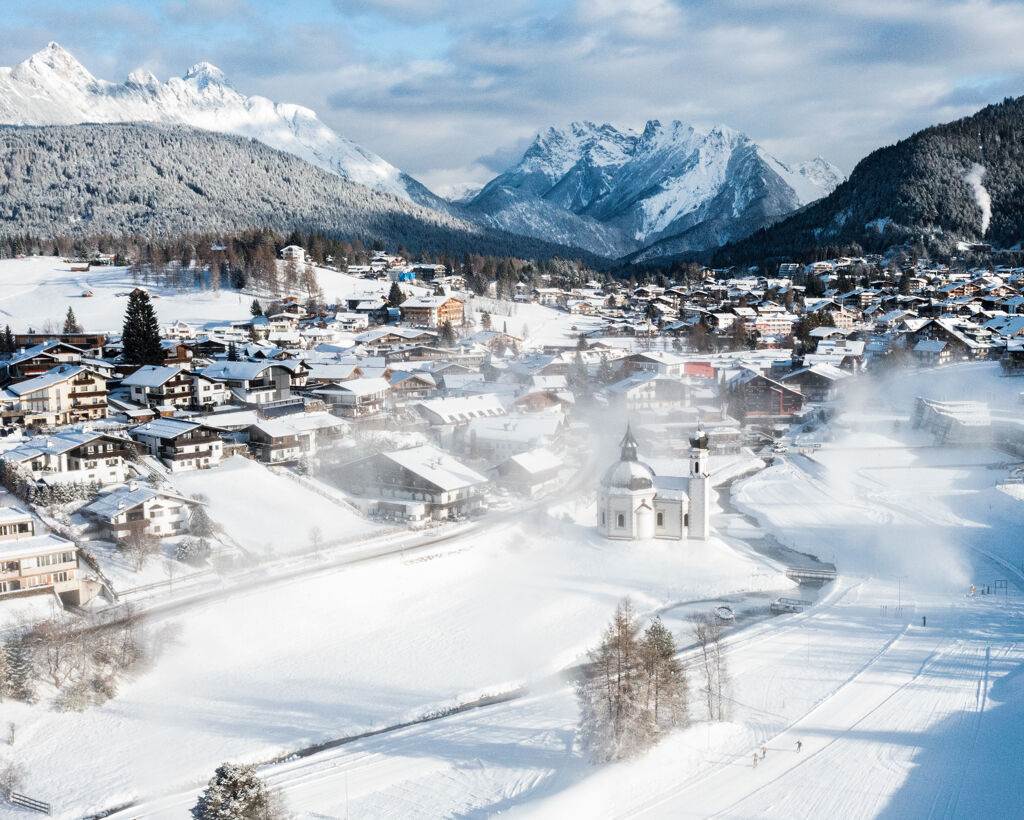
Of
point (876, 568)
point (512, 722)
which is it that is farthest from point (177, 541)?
point (876, 568)

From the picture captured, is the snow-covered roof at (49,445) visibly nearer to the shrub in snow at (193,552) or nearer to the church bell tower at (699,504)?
the shrub in snow at (193,552)

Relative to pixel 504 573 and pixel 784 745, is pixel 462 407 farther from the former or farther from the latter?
pixel 784 745

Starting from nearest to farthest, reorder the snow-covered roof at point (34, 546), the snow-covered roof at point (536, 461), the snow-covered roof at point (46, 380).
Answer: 1. the snow-covered roof at point (34, 546)
2. the snow-covered roof at point (536, 461)
3. the snow-covered roof at point (46, 380)

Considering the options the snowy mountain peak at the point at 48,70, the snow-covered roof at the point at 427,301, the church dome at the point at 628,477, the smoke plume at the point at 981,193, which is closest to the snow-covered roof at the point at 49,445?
the church dome at the point at 628,477

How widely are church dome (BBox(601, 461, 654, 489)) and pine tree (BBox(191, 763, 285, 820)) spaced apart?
1605cm

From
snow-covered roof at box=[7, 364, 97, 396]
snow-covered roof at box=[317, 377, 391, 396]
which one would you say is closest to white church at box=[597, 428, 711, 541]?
snow-covered roof at box=[317, 377, 391, 396]

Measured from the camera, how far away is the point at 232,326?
199 feet

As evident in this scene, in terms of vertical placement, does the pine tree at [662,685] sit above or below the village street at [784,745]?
above

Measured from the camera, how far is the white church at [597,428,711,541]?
1037 inches

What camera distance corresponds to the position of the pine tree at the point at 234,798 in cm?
1166

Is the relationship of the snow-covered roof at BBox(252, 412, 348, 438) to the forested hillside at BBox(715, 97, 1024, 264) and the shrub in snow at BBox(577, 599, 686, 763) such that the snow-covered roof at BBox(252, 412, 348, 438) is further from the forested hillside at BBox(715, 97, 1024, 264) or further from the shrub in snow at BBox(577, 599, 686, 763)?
the forested hillside at BBox(715, 97, 1024, 264)

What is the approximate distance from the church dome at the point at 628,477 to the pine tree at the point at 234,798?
1605cm

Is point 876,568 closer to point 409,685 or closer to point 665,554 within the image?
point 665,554

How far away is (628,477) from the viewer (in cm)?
2639
